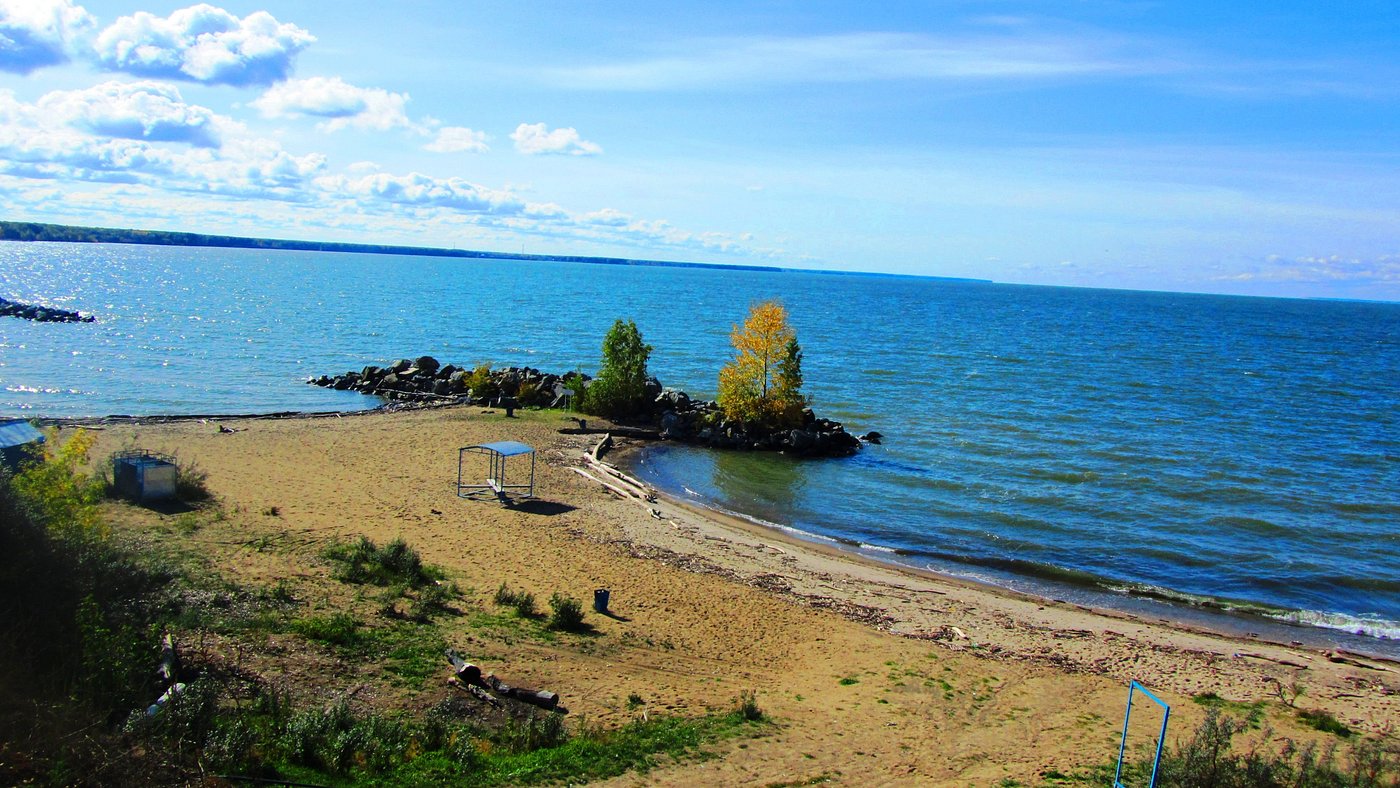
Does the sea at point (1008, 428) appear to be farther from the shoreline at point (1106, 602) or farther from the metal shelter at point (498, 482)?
the metal shelter at point (498, 482)

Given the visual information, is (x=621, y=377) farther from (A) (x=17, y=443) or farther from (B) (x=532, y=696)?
(B) (x=532, y=696)

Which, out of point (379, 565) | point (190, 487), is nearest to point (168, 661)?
point (379, 565)

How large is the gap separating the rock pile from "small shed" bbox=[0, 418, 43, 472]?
72.8 ft

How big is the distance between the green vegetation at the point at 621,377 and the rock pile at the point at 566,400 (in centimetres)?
75

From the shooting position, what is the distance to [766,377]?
41.2 m

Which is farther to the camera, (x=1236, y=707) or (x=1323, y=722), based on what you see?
(x=1236, y=707)

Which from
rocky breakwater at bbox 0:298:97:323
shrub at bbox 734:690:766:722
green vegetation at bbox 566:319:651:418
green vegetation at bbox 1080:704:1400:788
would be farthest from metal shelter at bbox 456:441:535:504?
rocky breakwater at bbox 0:298:97:323

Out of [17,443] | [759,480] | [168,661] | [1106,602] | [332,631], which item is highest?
[17,443]

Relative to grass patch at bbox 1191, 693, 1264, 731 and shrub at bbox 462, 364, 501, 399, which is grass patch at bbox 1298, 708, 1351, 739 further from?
shrub at bbox 462, 364, 501, 399

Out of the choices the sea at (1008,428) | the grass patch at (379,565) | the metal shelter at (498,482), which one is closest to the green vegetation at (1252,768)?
the sea at (1008,428)

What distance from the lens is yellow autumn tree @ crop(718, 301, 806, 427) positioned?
4053cm

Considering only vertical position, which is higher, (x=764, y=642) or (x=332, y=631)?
(x=332, y=631)

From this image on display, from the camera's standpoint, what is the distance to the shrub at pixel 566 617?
16.6 metres

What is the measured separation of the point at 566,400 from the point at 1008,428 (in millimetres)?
22884
